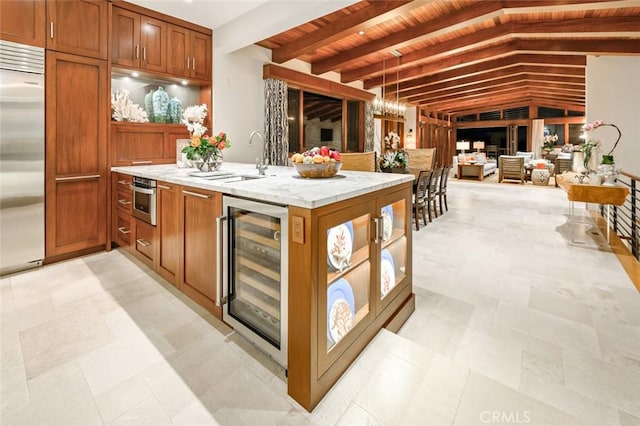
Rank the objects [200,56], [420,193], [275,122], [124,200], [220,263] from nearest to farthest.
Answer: [220,263]
[124,200]
[200,56]
[420,193]
[275,122]

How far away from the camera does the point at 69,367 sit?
1662 mm

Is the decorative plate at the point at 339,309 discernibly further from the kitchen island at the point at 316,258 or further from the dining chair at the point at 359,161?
the dining chair at the point at 359,161

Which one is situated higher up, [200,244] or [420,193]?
[420,193]

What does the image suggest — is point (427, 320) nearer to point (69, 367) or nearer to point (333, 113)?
point (69, 367)

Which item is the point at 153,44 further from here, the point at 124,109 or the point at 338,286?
the point at 338,286

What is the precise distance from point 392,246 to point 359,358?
0.78m

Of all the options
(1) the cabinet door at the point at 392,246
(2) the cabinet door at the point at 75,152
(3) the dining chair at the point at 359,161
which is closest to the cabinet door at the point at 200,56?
(2) the cabinet door at the point at 75,152

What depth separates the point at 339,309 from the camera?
1.62m

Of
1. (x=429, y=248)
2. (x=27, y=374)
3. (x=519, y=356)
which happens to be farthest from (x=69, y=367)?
(x=429, y=248)

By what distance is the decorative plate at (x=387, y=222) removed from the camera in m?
2.03

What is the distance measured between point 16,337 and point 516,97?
1523 centimetres

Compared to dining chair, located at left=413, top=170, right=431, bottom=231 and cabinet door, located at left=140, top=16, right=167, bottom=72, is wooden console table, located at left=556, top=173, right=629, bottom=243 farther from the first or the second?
cabinet door, located at left=140, top=16, right=167, bottom=72

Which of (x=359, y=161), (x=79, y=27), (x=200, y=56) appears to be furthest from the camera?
(x=359, y=161)

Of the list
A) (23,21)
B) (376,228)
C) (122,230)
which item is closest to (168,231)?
(122,230)
